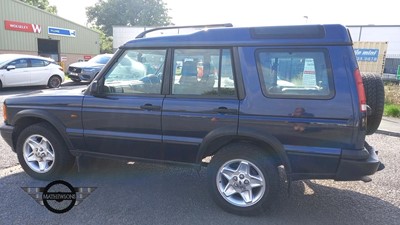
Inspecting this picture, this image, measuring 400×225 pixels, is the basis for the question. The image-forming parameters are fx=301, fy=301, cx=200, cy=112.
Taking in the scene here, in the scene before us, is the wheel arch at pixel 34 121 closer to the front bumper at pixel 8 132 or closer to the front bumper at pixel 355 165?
the front bumper at pixel 8 132

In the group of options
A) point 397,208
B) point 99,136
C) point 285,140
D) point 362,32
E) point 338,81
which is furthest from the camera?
point 362,32

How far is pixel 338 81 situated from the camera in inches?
110

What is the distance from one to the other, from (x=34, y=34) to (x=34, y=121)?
22590 mm

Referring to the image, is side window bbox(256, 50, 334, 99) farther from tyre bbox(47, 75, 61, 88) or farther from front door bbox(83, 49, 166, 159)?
tyre bbox(47, 75, 61, 88)

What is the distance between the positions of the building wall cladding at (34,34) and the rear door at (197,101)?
74.7 feet

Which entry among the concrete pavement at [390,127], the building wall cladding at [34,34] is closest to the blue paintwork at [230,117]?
the concrete pavement at [390,127]

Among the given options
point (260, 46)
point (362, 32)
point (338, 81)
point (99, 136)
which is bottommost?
point (99, 136)

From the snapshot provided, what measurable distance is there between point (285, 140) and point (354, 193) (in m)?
1.57

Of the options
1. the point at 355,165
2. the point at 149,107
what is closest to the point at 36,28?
the point at 149,107

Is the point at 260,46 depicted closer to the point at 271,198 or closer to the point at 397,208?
the point at 271,198

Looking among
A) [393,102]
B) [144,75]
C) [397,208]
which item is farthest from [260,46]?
[393,102]

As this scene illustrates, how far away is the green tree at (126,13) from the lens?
5556 centimetres
